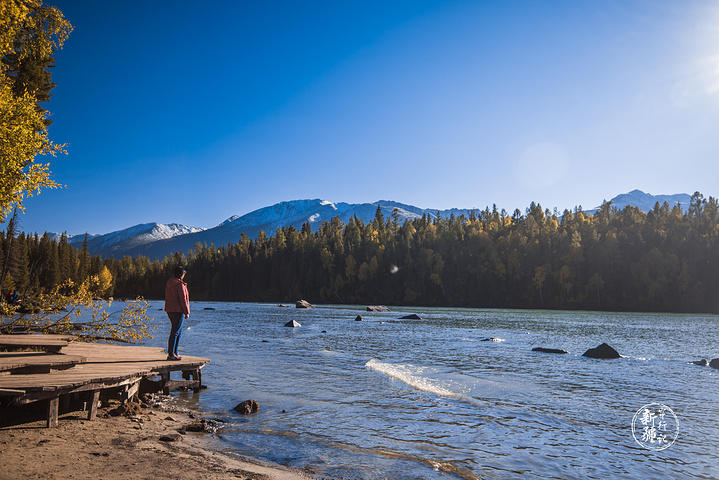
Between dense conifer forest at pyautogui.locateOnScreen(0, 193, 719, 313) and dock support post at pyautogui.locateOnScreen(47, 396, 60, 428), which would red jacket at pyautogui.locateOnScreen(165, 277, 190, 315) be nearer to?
dock support post at pyautogui.locateOnScreen(47, 396, 60, 428)

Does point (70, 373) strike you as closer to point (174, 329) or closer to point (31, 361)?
point (31, 361)

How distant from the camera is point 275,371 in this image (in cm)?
1988

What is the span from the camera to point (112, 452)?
27.8 feet

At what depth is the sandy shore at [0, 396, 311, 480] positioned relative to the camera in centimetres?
732

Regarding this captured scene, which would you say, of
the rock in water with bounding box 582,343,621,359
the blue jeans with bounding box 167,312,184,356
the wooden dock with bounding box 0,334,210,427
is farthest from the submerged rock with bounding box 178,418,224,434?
the rock in water with bounding box 582,343,621,359

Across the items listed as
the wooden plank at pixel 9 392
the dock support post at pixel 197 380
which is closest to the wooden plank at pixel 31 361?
the wooden plank at pixel 9 392

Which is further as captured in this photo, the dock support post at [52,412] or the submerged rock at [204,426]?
the submerged rock at [204,426]

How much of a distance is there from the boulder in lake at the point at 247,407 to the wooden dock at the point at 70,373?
2.87 metres

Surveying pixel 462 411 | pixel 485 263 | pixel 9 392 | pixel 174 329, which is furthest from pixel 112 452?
pixel 485 263

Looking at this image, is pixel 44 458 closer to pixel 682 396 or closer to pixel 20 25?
pixel 20 25

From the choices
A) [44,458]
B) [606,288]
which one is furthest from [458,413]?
[606,288]

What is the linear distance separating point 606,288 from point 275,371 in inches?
4332

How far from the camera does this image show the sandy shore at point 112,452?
24.0ft

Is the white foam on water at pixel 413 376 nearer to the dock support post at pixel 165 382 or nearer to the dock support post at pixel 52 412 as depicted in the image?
→ the dock support post at pixel 165 382
